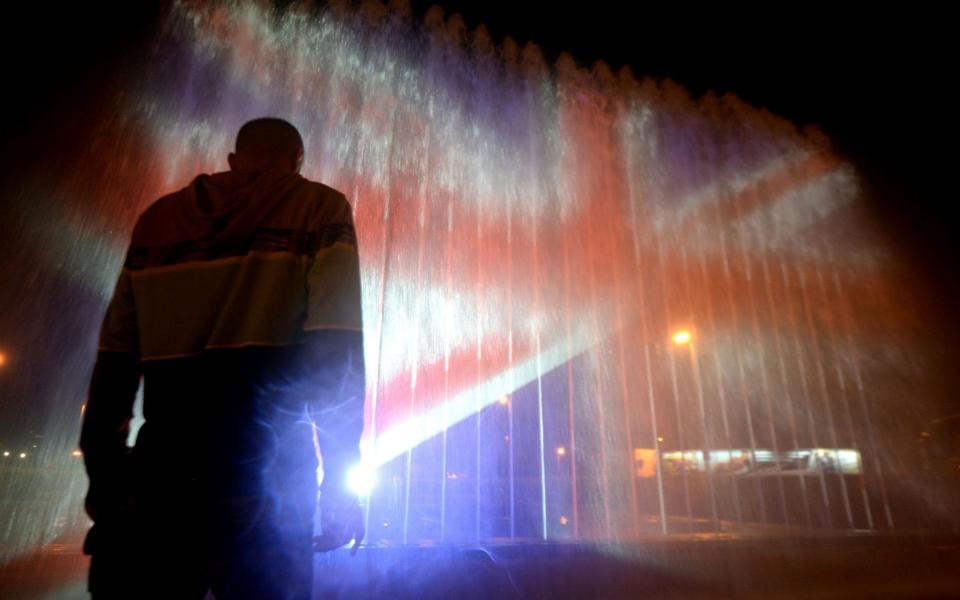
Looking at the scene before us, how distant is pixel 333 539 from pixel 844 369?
13958 mm

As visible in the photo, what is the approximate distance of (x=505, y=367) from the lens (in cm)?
1173

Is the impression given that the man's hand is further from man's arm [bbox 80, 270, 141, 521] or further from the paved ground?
the paved ground

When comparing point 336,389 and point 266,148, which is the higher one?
point 266,148

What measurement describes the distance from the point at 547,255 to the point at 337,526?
A: 31.4 feet

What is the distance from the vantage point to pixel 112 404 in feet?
4.29

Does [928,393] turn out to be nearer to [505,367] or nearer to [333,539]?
[505,367]

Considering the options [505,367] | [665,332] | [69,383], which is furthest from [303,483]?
[665,332]

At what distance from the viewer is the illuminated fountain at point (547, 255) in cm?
842

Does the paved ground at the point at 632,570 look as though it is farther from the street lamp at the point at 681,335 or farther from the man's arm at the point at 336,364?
the street lamp at the point at 681,335

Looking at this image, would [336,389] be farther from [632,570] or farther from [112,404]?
[632,570]

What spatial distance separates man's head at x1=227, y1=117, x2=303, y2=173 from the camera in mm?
1514

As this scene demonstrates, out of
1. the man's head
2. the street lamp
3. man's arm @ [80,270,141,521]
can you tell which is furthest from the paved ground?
the street lamp

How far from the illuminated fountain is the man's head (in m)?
5.62

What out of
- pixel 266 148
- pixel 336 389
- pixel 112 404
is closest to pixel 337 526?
pixel 336 389
